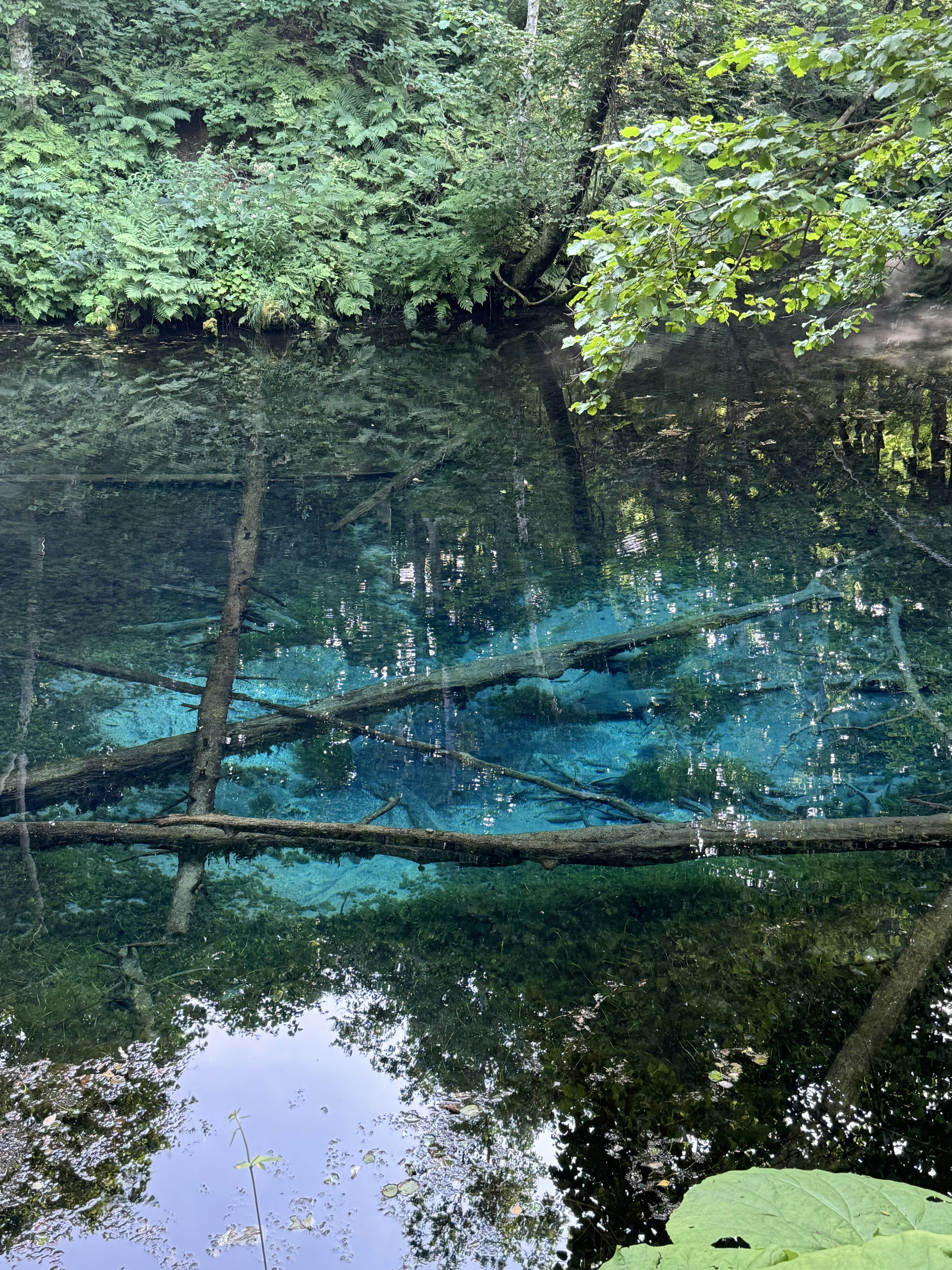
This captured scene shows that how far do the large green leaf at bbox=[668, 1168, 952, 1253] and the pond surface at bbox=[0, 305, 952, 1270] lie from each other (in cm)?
116

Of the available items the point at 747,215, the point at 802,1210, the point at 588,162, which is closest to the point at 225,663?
the point at 747,215

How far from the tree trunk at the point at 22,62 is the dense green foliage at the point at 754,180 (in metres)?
13.9

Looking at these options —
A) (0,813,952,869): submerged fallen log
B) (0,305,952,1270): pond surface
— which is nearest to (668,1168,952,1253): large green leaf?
(0,305,952,1270): pond surface

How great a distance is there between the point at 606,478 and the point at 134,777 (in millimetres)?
4950

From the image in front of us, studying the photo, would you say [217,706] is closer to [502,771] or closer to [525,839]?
[502,771]

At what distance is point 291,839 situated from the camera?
3631 millimetres

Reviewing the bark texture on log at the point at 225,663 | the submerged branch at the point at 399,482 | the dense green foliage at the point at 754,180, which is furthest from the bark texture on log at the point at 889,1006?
the submerged branch at the point at 399,482

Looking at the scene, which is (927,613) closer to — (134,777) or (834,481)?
(834,481)

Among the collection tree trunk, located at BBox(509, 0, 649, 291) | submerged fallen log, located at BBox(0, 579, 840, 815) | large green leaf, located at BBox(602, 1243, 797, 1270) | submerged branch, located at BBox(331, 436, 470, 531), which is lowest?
submerged fallen log, located at BBox(0, 579, 840, 815)

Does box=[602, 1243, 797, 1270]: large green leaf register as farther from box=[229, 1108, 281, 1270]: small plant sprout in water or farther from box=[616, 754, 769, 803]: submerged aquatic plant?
box=[616, 754, 769, 803]: submerged aquatic plant

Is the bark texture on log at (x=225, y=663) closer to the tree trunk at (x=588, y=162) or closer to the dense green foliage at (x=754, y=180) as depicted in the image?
the dense green foliage at (x=754, y=180)

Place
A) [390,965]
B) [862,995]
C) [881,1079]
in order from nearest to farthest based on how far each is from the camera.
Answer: [881,1079] → [862,995] → [390,965]

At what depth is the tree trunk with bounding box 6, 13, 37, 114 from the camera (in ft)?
43.3

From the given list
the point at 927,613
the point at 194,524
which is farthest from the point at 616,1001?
the point at 194,524
